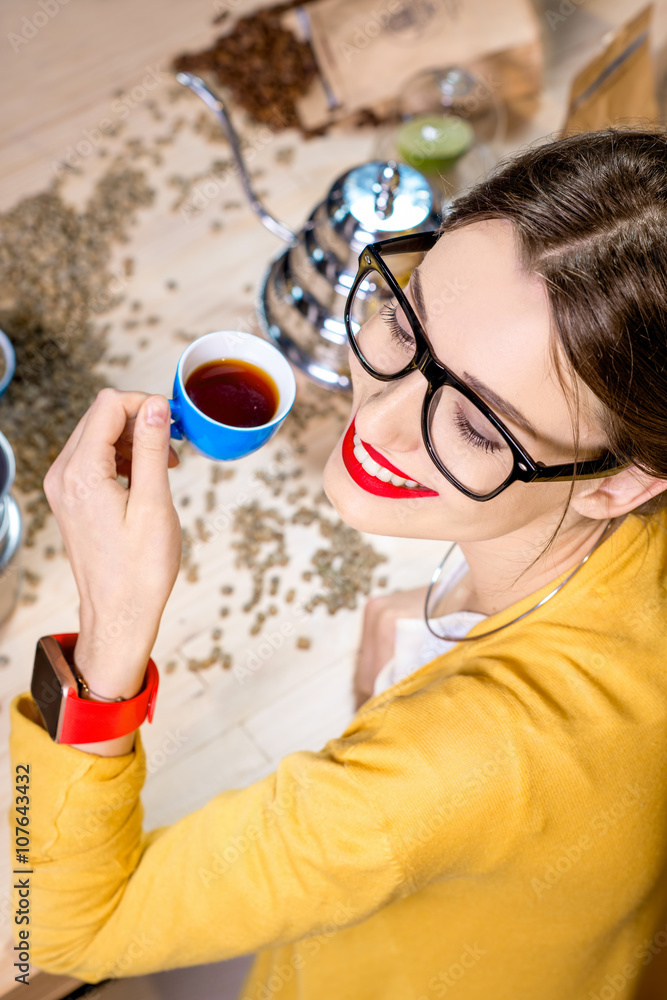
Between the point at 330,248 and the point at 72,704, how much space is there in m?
0.67

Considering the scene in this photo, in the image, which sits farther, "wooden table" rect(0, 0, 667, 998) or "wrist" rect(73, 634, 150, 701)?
"wooden table" rect(0, 0, 667, 998)

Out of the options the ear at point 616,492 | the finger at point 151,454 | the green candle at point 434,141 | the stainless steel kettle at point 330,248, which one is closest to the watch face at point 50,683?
the finger at point 151,454

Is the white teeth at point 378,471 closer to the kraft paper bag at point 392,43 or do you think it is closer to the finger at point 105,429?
the finger at point 105,429

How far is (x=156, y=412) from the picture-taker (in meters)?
0.68

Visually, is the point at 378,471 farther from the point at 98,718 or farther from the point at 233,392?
the point at 98,718

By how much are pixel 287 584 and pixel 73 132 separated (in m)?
0.87

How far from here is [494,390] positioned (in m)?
0.65

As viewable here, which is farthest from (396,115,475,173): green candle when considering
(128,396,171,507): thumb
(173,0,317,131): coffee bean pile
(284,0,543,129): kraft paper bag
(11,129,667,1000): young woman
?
(128,396,171,507): thumb

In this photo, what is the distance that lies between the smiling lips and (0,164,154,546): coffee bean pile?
20.3 inches

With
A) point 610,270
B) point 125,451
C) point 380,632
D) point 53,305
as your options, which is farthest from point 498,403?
point 53,305

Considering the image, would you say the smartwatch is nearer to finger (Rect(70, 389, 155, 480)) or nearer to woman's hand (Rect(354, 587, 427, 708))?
finger (Rect(70, 389, 155, 480))

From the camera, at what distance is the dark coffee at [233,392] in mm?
833

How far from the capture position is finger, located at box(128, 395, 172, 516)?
683 mm

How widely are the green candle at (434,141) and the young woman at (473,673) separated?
0.69 metres
